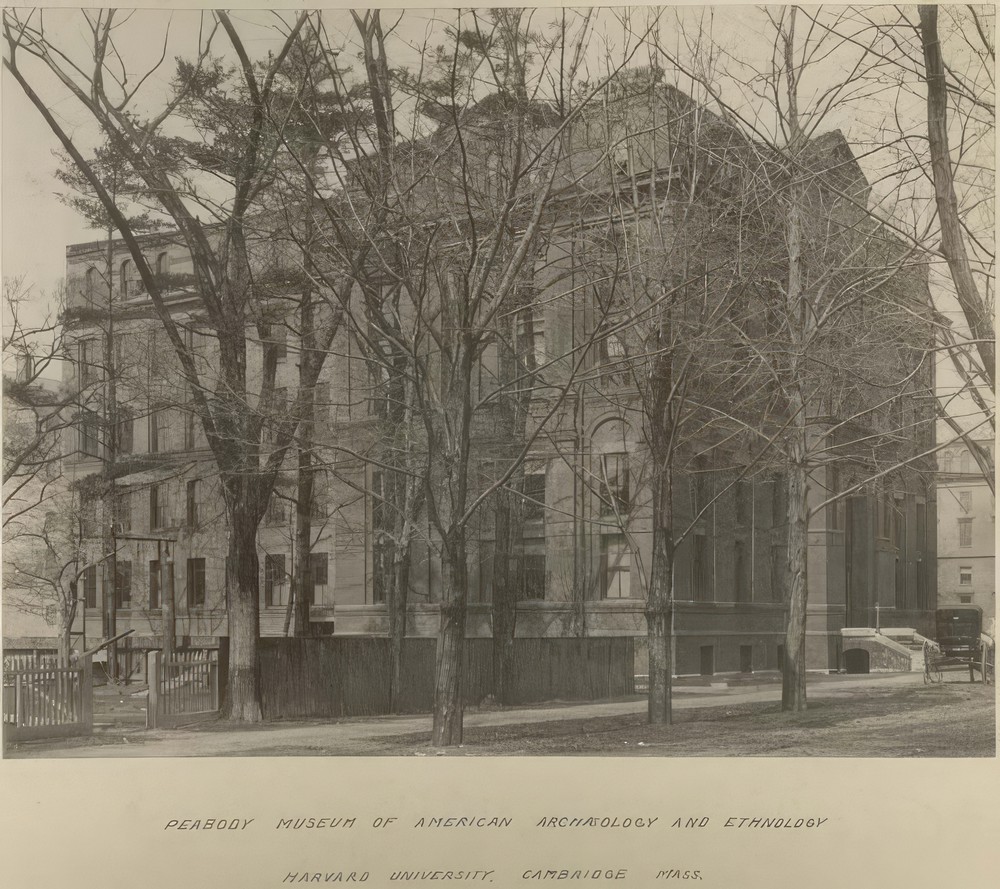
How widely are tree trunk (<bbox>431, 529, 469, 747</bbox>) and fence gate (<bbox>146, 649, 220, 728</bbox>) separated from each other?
3.98 meters

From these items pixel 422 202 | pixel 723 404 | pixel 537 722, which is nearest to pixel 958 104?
pixel 723 404

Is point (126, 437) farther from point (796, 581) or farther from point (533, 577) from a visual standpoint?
point (533, 577)

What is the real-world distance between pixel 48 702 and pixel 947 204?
11801 millimetres

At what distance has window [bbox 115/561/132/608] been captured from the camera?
61.6ft

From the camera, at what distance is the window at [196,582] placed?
23781 millimetres

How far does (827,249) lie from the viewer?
15414mm

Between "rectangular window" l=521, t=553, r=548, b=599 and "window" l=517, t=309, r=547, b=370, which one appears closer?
"window" l=517, t=309, r=547, b=370

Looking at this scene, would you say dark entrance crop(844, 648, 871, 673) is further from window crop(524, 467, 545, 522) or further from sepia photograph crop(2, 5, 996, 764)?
window crop(524, 467, 545, 522)

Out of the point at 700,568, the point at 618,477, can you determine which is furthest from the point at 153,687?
the point at 700,568

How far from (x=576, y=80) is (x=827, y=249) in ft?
13.4

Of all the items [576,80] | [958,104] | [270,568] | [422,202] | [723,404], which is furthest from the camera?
[270,568]

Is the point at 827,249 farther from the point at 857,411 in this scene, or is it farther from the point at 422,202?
the point at 422,202

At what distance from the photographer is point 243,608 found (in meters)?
17.1

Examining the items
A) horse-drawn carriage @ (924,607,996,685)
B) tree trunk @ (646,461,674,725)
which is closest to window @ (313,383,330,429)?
tree trunk @ (646,461,674,725)
